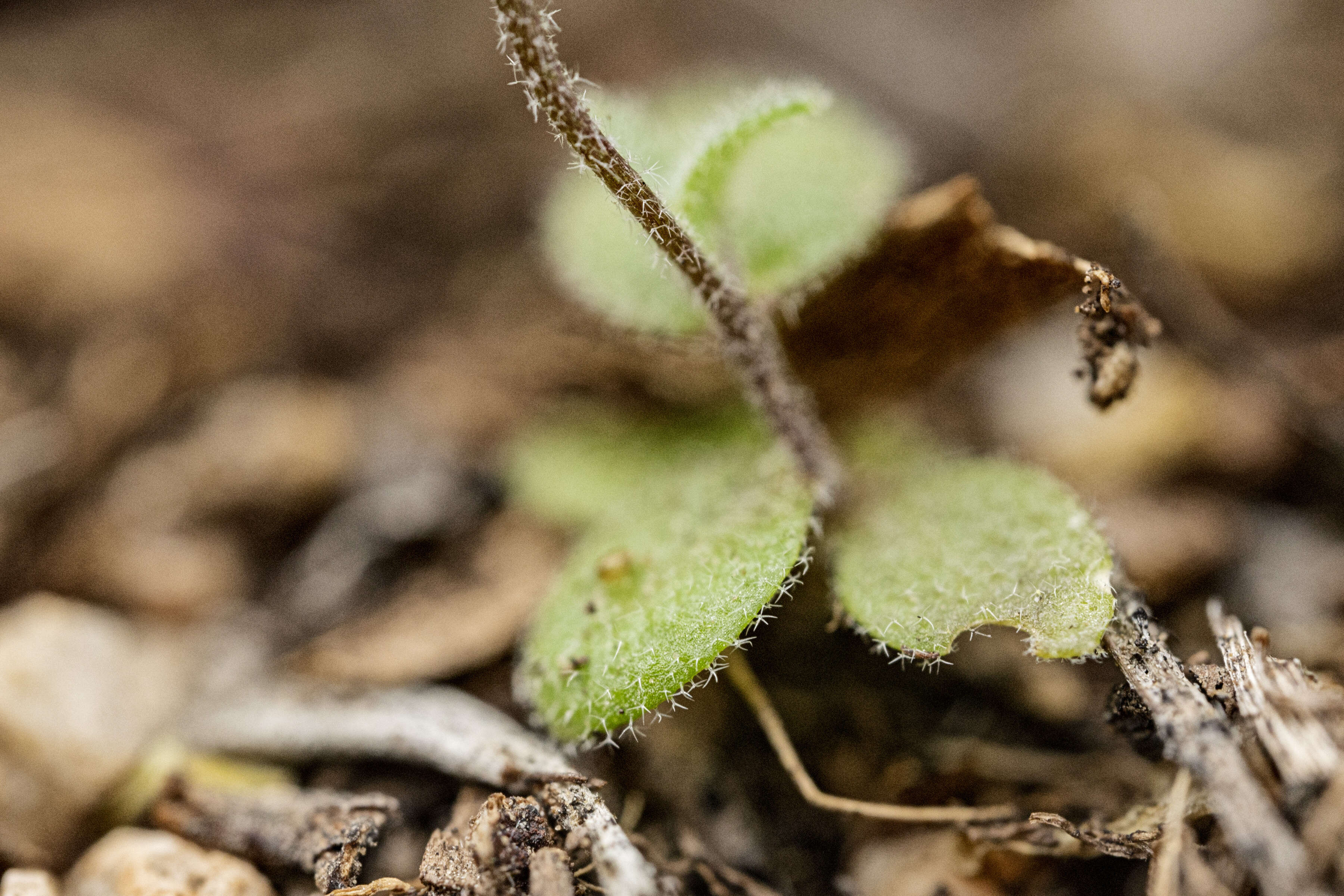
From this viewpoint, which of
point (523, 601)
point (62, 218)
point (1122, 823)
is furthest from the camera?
point (62, 218)

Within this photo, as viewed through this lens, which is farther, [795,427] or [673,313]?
[673,313]

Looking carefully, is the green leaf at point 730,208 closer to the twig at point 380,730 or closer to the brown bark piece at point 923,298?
the brown bark piece at point 923,298

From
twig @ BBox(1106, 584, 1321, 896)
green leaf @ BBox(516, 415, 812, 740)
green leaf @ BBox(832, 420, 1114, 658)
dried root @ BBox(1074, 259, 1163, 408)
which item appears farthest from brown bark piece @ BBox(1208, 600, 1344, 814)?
green leaf @ BBox(516, 415, 812, 740)

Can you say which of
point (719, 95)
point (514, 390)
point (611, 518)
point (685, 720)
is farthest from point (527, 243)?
point (685, 720)

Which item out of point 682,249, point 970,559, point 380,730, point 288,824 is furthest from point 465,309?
point 970,559

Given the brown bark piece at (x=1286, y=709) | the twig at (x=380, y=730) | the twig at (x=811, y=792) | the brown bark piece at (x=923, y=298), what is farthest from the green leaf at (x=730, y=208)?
the brown bark piece at (x=1286, y=709)

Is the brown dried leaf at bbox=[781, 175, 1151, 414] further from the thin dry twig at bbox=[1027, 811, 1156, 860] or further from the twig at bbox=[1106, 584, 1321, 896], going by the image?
the thin dry twig at bbox=[1027, 811, 1156, 860]

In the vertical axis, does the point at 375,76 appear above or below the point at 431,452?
above

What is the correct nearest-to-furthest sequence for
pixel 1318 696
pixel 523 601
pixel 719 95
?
pixel 1318 696 → pixel 523 601 → pixel 719 95

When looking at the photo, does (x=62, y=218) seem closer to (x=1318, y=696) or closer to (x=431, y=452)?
(x=431, y=452)
